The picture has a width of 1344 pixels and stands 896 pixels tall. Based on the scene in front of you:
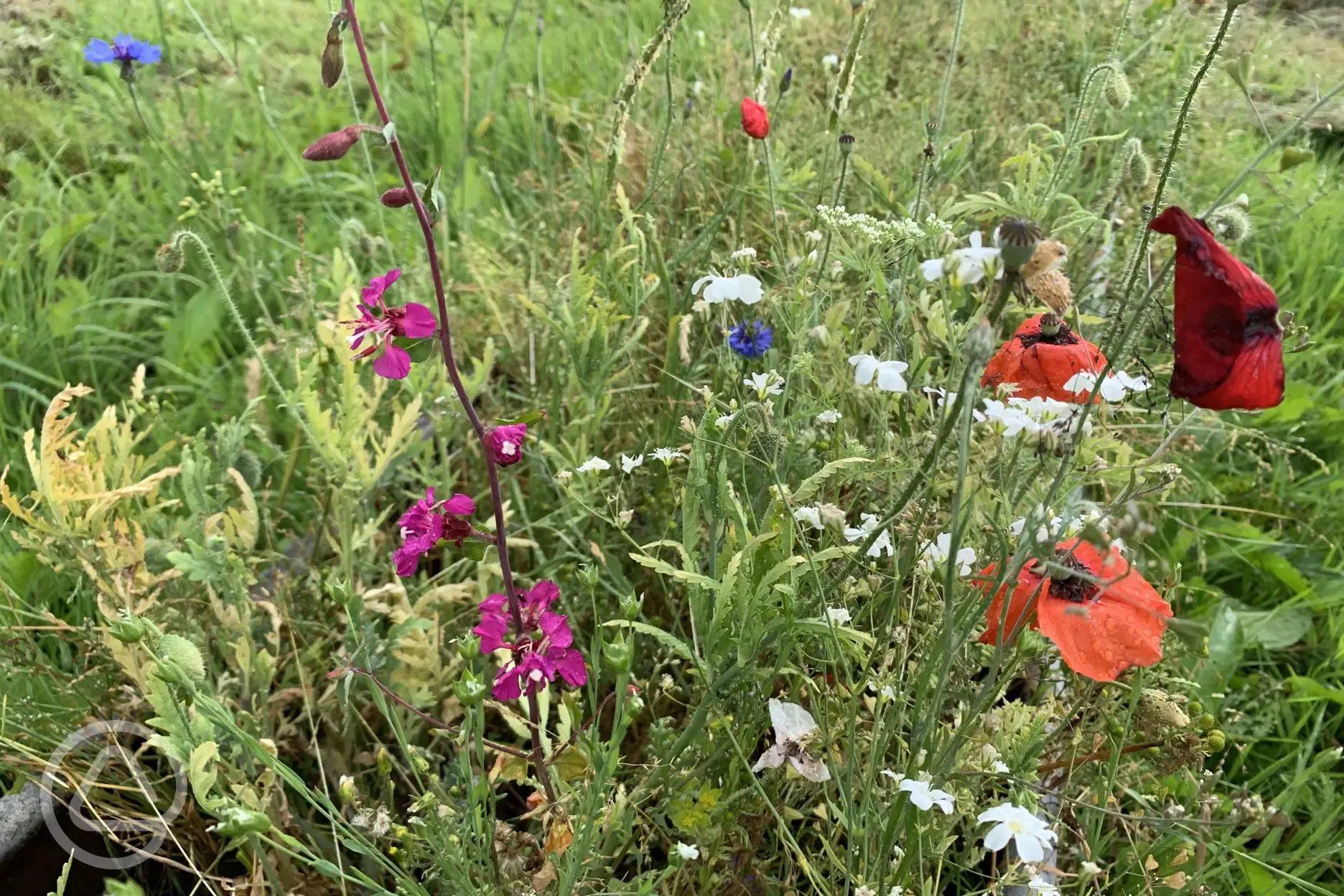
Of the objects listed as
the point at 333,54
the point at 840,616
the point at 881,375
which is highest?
the point at 333,54

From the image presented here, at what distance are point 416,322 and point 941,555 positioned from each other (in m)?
0.56

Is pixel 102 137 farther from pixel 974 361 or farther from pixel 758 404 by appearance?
pixel 974 361

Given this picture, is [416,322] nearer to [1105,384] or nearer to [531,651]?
[531,651]

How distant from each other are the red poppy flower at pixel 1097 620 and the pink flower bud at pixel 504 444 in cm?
44

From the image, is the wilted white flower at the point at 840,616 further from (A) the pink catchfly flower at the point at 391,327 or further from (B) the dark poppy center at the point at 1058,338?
(A) the pink catchfly flower at the point at 391,327

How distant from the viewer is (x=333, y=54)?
0.88 m

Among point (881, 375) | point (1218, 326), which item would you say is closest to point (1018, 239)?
point (1218, 326)

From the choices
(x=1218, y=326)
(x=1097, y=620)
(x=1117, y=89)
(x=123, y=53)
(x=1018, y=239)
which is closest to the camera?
(x=1018, y=239)

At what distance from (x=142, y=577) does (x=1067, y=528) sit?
108 cm

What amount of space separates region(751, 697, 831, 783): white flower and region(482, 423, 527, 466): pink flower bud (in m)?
0.36

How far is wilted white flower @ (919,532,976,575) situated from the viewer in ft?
3.10

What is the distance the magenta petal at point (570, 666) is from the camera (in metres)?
0.94

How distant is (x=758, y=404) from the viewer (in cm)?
98

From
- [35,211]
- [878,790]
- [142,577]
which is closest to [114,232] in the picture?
[35,211]
